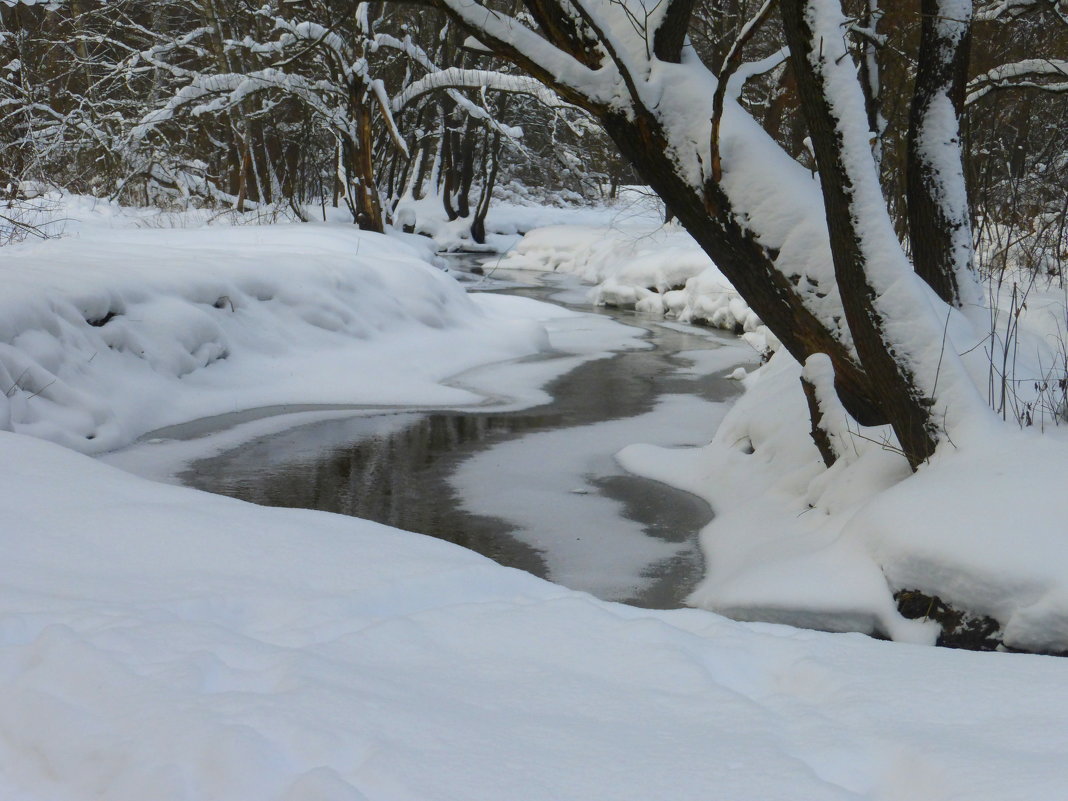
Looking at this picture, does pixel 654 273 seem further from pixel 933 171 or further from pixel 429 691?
pixel 429 691

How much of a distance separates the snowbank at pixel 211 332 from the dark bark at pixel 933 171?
421 centimetres

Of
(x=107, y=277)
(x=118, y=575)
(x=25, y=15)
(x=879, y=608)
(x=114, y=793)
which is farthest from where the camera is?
(x=25, y=15)

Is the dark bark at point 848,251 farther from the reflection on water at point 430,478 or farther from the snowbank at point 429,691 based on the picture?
the snowbank at point 429,691

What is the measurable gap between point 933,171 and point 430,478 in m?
3.37

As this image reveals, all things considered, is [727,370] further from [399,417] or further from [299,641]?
[299,641]

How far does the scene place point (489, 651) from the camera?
7.95 feet

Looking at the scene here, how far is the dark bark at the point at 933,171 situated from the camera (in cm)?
507

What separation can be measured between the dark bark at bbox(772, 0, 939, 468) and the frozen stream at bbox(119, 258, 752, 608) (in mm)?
1232

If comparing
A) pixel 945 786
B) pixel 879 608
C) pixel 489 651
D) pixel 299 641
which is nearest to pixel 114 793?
pixel 299 641

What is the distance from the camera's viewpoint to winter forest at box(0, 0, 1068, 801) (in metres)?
1.93

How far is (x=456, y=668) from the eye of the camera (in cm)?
231

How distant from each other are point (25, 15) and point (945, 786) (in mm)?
27675

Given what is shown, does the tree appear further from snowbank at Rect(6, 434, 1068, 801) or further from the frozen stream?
snowbank at Rect(6, 434, 1068, 801)

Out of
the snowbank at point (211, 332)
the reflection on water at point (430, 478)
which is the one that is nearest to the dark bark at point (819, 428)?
the reflection on water at point (430, 478)
